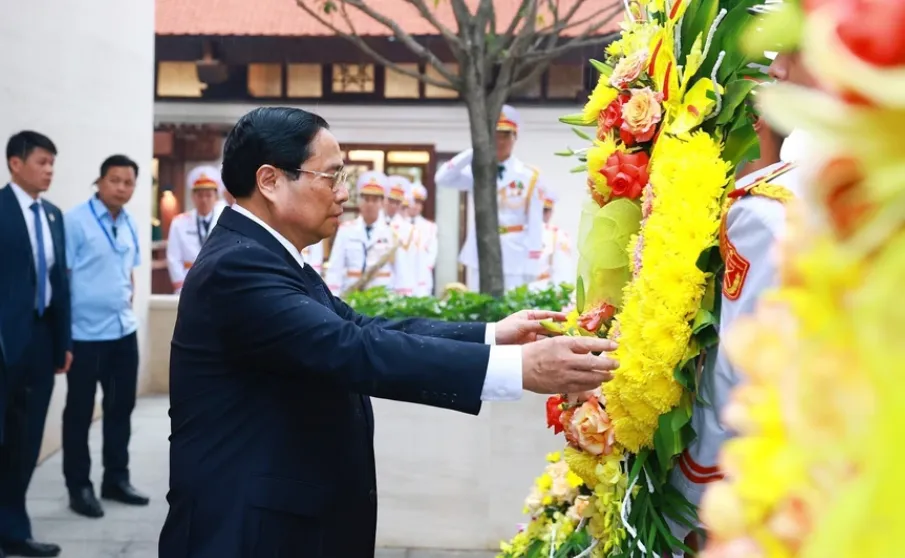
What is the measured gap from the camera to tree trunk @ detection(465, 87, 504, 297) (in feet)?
21.3

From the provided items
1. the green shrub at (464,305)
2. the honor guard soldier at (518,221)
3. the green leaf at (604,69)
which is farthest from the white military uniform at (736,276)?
the honor guard soldier at (518,221)

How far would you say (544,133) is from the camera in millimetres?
16094

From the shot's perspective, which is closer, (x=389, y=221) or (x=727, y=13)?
(x=727, y=13)

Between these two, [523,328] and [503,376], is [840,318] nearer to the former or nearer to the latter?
[503,376]

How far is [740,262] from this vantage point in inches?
77.2

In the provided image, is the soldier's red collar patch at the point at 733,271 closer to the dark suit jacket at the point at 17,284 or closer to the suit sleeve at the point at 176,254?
the dark suit jacket at the point at 17,284

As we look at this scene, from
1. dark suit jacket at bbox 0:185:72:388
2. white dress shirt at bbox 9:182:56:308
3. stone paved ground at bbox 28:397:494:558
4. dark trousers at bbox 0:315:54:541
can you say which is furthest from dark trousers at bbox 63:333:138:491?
white dress shirt at bbox 9:182:56:308

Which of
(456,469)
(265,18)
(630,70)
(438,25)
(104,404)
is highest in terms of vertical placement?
(265,18)

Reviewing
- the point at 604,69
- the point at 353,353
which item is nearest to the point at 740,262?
the point at 353,353

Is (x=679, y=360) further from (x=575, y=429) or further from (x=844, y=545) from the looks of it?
(x=844, y=545)

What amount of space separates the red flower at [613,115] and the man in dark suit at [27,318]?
353cm

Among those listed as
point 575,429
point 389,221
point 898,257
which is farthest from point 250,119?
point 389,221

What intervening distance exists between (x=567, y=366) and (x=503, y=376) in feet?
0.53

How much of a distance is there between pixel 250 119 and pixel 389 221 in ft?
31.9
